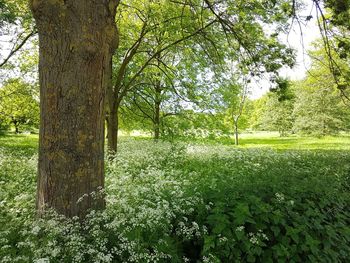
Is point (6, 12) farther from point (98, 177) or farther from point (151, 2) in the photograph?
point (98, 177)

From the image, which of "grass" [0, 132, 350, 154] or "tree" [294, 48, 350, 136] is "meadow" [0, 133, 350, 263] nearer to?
"grass" [0, 132, 350, 154]

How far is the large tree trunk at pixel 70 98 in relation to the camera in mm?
3141

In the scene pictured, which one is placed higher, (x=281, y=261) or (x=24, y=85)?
(x=24, y=85)

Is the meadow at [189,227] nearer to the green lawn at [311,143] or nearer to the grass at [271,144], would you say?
the grass at [271,144]

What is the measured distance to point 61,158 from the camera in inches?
126

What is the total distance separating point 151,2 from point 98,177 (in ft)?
24.8

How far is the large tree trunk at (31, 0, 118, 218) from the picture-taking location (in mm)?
3141

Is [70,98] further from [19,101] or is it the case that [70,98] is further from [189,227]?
[19,101]

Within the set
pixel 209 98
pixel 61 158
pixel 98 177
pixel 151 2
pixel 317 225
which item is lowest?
pixel 317 225

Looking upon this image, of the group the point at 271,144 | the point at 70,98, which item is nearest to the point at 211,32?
the point at 70,98

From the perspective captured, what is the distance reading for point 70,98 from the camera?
10.4 feet

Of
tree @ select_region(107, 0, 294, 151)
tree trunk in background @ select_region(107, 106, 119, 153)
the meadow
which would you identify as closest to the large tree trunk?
the meadow

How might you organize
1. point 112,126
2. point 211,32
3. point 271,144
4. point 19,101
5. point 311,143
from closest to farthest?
point 211,32, point 112,126, point 19,101, point 311,143, point 271,144

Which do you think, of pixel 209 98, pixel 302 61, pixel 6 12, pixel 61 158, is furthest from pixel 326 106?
pixel 61 158
